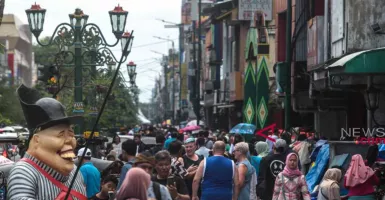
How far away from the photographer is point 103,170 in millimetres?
14992

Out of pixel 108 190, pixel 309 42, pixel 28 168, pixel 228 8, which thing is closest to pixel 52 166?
pixel 28 168

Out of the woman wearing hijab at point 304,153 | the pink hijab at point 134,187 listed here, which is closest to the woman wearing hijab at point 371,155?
the woman wearing hijab at point 304,153

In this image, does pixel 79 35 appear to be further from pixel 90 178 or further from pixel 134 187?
pixel 134 187

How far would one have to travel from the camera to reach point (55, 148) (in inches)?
308

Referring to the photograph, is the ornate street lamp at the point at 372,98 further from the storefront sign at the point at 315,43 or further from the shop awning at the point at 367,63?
the storefront sign at the point at 315,43

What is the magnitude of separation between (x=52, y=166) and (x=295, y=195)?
778cm

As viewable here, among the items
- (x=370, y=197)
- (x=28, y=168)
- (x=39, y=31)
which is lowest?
(x=370, y=197)

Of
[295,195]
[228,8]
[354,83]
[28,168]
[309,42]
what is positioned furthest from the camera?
[228,8]

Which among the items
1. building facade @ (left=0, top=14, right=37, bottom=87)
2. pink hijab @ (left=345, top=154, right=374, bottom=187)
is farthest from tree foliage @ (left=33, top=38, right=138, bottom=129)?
building facade @ (left=0, top=14, right=37, bottom=87)

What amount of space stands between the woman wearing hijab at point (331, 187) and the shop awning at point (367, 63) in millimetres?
3869

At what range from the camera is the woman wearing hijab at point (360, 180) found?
15492mm

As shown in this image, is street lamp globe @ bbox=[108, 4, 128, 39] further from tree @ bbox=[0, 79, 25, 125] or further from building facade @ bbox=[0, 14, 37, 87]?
building facade @ bbox=[0, 14, 37, 87]

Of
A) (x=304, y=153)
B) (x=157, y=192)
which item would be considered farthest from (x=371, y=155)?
(x=157, y=192)

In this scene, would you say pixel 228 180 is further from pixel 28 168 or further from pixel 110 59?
pixel 110 59
